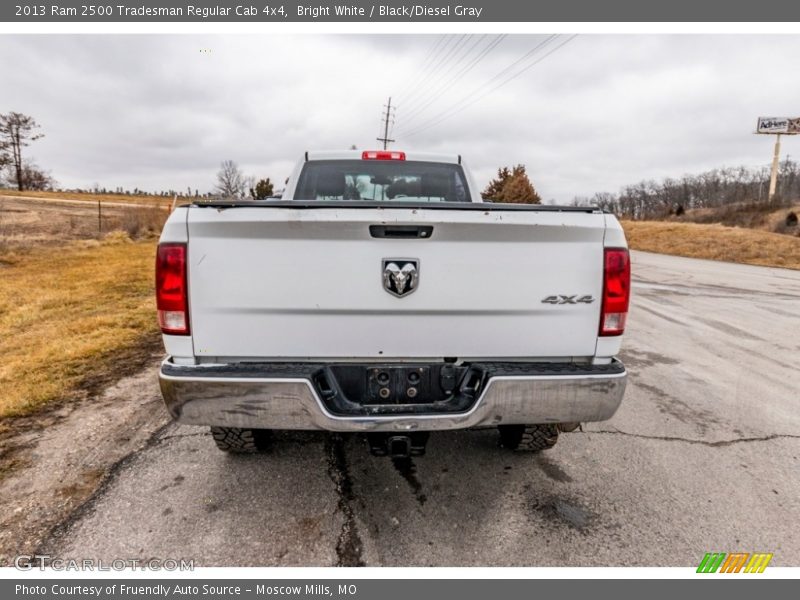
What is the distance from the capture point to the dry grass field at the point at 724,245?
22.4 metres

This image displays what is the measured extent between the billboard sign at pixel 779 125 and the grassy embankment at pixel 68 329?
66.6 m

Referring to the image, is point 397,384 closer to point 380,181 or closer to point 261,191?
point 380,181

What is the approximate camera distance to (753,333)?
689cm

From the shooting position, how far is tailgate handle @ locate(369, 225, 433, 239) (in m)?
2.20

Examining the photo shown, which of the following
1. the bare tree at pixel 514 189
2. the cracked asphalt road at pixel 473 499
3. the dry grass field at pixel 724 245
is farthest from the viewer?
the bare tree at pixel 514 189

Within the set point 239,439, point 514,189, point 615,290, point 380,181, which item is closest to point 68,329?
point 239,439

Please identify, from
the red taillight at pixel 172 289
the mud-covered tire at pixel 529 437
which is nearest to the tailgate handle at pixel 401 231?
the red taillight at pixel 172 289

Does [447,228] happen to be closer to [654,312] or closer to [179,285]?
[179,285]

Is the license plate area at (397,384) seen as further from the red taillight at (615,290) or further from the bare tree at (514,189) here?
the bare tree at (514,189)

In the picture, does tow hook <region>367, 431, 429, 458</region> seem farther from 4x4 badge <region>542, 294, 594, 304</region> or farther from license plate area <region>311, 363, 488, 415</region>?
4x4 badge <region>542, 294, 594, 304</region>

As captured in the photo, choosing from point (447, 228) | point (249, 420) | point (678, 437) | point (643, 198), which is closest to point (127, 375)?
point (249, 420)

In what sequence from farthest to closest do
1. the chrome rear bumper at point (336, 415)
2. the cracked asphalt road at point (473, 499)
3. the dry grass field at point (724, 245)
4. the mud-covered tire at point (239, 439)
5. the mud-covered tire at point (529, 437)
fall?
the dry grass field at point (724, 245) → the mud-covered tire at point (529, 437) → the mud-covered tire at point (239, 439) → the cracked asphalt road at point (473, 499) → the chrome rear bumper at point (336, 415)

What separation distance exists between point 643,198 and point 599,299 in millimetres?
110393

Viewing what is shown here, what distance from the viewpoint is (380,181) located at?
412 cm
